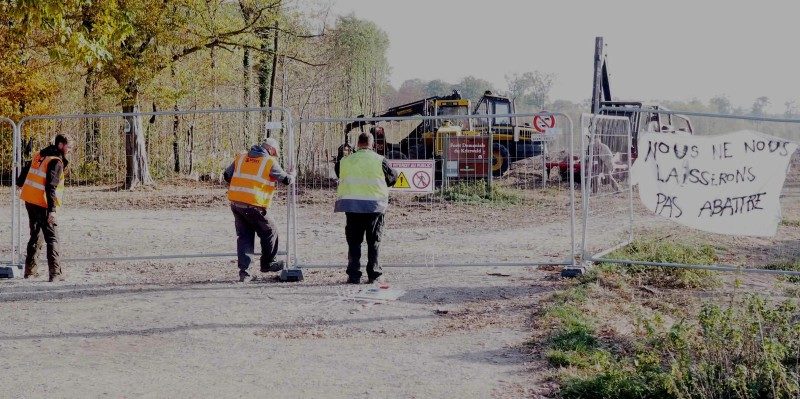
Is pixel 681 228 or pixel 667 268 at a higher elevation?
pixel 681 228

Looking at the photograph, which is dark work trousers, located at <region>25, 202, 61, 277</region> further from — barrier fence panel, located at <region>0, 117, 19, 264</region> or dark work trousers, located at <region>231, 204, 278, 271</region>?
dark work trousers, located at <region>231, 204, 278, 271</region>

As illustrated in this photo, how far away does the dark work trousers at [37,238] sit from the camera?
31.0ft

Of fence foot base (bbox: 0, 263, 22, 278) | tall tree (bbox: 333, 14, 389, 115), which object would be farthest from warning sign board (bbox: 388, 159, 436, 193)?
tall tree (bbox: 333, 14, 389, 115)

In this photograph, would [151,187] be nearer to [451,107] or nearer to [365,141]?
[365,141]

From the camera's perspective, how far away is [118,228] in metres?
15.2

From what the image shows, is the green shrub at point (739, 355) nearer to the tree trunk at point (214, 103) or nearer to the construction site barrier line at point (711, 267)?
the construction site barrier line at point (711, 267)

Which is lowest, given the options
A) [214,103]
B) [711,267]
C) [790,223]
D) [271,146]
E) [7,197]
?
[711,267]

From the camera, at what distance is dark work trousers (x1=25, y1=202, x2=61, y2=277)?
9445mm

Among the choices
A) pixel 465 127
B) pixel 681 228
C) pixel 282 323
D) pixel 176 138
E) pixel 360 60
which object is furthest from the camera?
pixel 360 60

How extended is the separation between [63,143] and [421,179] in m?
4.34

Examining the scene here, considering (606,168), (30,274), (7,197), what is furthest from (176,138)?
(606,168)

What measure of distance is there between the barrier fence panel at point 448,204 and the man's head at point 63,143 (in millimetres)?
3210

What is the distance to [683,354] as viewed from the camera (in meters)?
5.06

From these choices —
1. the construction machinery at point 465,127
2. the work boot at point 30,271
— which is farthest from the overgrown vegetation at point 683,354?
the construction machinery at point 465,127
